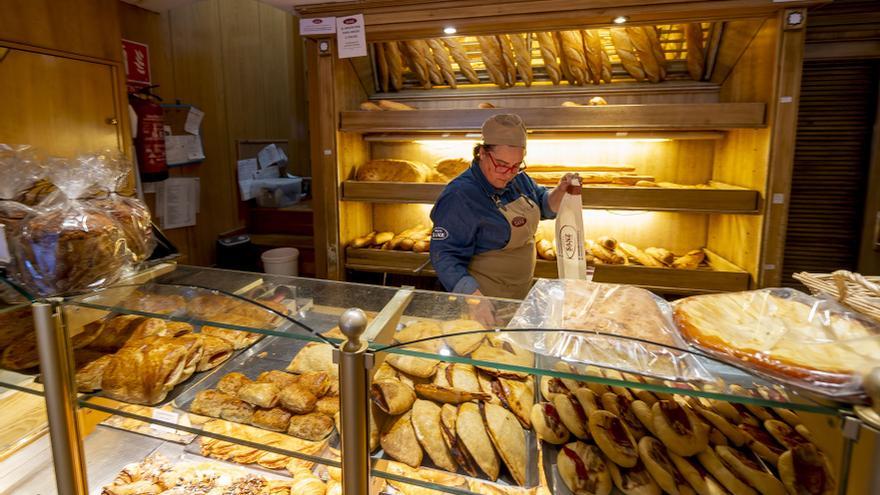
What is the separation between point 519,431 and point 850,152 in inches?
135

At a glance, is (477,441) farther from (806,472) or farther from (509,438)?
(806,472)

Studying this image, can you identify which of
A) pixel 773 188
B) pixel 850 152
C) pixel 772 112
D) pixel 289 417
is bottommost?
pixel 289 417

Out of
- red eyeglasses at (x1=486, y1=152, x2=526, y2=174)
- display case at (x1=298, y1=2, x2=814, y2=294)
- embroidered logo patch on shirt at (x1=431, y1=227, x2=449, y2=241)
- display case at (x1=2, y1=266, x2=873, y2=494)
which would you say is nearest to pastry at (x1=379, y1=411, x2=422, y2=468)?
display case at (x1=2, y1=266, x2=873, y2=494)

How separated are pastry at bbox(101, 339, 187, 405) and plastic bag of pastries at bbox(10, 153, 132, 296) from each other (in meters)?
0.20

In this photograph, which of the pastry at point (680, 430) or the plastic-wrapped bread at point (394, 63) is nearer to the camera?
the pastry at point (680, 430)

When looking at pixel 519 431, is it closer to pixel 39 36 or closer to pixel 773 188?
pixel 773 188

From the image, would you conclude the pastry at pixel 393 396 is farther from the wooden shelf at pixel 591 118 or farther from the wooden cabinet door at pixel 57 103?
the wooden cabinet door at pixel 57 103

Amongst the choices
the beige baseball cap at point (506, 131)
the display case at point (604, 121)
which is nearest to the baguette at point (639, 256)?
the display case at point (604, 121)

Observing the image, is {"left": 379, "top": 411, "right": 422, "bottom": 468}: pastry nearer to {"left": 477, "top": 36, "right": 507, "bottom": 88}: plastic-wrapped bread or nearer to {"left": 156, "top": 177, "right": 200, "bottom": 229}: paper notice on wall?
{"left": 477, "top": 36, "right": 507, "bottom": 88}: plastic-wrapped bread

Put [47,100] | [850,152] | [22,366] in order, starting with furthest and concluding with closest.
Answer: [850,152] < [47,100] < [22,366]

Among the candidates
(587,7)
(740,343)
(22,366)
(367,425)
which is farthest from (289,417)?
(587,7)

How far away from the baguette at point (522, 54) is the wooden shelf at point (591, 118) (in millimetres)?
488

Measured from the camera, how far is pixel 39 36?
270 cm

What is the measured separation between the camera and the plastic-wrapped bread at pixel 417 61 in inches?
133
